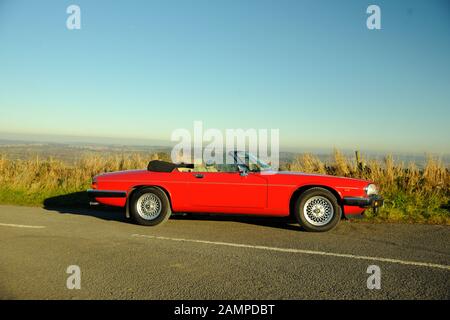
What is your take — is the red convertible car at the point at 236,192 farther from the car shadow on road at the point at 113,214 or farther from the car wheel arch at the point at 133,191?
the car shadow on road at the point at 113,214

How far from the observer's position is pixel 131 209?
752 cm

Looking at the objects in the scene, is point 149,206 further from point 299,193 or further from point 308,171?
point 308,171

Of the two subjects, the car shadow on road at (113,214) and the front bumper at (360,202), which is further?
the car shadow on road at (113,214)

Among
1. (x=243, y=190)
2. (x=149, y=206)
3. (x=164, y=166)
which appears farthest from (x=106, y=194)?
(x=243, y=190)

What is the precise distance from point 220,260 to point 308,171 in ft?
26.7

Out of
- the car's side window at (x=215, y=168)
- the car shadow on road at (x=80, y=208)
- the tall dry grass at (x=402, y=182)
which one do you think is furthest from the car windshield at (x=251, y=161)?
the tall dry grass at (x=402, y=182)

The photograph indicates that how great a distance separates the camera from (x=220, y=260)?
495cm

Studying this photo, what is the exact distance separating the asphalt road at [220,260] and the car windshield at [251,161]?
1103 mm

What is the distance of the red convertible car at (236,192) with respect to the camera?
269 inches

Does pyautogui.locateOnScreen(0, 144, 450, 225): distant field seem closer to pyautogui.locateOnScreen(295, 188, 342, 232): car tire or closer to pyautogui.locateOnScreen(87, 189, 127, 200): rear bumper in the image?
pyautogui.locateOnScreen(295, 188, 342, 232): car tire

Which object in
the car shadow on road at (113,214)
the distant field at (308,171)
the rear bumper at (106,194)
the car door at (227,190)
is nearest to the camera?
the car door at (227,190)

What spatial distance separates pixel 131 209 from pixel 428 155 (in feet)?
29.2
